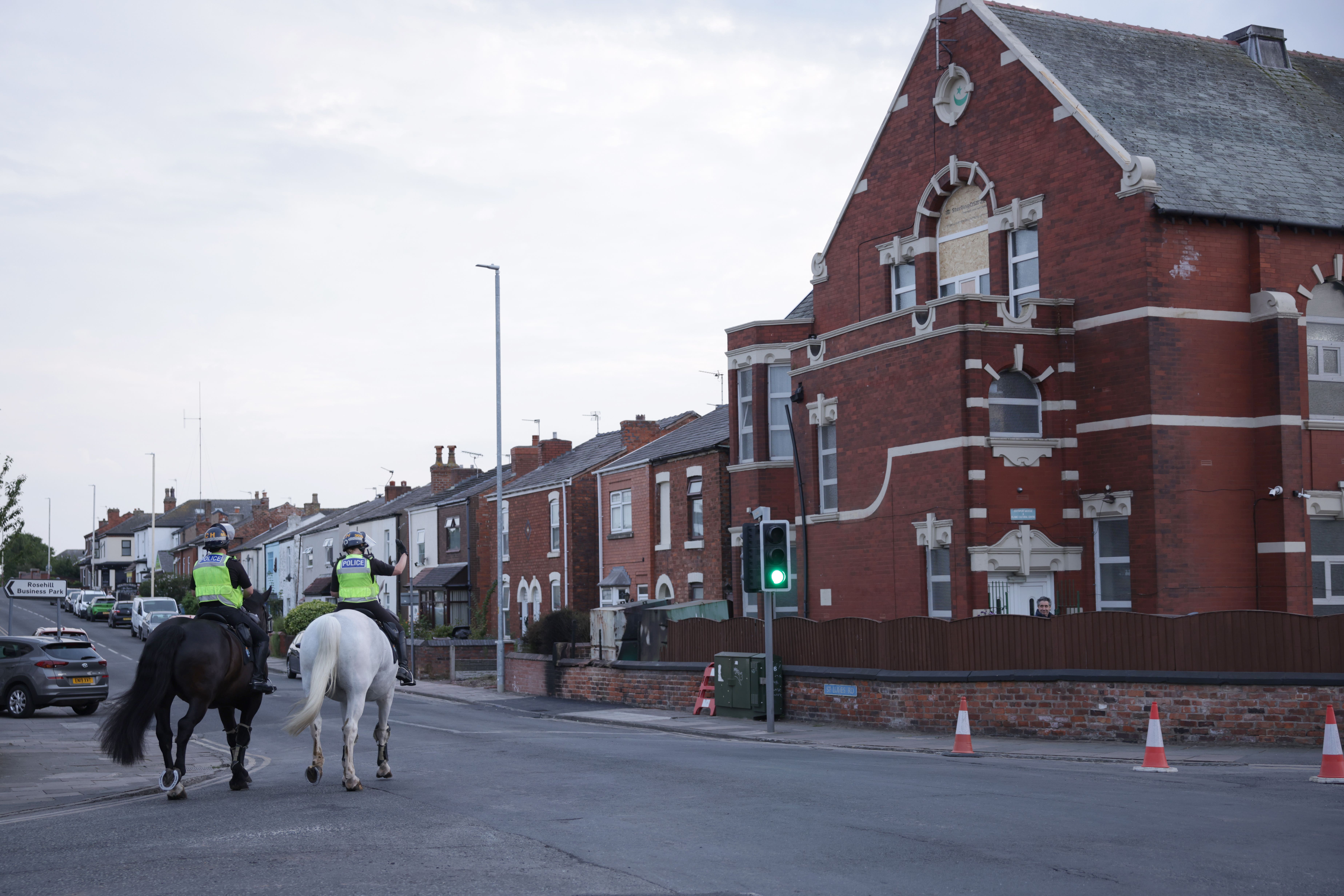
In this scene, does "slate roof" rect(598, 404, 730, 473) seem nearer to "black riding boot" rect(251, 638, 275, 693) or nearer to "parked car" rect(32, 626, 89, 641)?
"parked car" rect(32, 626, 89, 641)

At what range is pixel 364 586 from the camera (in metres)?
13.4

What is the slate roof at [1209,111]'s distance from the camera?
26734 millimetres

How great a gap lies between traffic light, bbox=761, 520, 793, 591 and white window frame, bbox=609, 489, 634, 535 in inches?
871

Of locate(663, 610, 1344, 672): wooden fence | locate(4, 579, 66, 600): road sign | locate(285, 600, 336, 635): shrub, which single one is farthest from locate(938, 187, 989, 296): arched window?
locate(285, 600, 336, 635): shrub

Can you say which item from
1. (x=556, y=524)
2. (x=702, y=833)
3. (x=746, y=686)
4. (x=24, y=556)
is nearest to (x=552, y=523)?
(x=556, y=524)

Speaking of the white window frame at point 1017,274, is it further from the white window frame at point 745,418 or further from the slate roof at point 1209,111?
the white window frame at point 745,418

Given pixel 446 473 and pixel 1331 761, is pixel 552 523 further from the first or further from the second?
→ pixel 1331 761

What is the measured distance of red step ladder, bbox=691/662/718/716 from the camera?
2720cm

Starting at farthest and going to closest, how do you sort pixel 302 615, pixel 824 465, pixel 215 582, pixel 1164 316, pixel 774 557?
pixel 302 615
pixel 824 465
pixel 1164 316
pixel 774 557
pixel 215 582

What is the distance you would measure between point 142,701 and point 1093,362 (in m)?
20.0

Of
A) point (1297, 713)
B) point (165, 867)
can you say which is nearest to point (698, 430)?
point (1297, 713)

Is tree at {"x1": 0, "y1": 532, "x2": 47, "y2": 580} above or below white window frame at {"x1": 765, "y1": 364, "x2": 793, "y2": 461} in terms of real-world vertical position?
below

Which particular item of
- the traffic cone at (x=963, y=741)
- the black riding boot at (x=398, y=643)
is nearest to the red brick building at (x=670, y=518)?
the traffic cone at (x=963, y=741)

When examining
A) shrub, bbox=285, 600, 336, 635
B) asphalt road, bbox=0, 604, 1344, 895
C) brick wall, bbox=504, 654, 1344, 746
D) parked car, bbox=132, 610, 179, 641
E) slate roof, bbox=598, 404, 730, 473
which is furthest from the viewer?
parked car, bbox=132, 610, 179, 641
